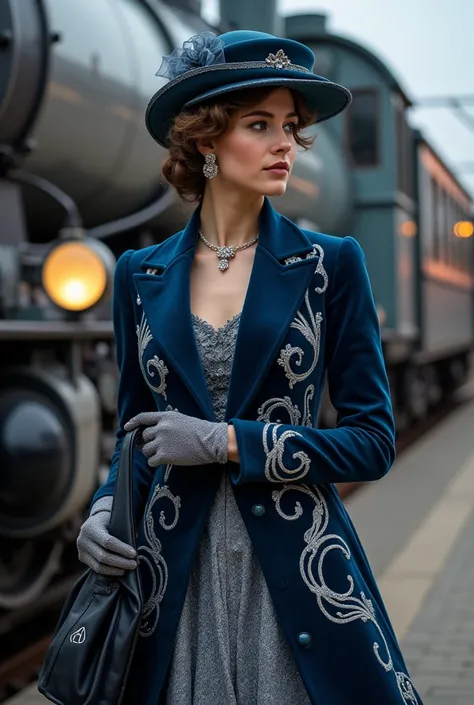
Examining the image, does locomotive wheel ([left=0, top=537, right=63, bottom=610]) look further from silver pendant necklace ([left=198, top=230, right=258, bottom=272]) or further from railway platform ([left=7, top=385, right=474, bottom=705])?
silver pendant necklace ([left=198, top=230, right=258, bottom=272])

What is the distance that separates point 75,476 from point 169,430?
2491 millimetres

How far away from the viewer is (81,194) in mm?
5457

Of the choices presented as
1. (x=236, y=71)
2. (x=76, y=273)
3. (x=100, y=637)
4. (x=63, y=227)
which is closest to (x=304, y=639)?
(x=100, y=637)

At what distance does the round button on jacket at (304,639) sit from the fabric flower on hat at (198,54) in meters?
0.94

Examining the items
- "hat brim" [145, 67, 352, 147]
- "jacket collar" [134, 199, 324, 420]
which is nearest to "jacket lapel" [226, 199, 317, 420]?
"jacket collar" [134, 199, 324, 420]

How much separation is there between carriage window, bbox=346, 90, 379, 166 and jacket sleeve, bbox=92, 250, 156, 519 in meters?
9.26

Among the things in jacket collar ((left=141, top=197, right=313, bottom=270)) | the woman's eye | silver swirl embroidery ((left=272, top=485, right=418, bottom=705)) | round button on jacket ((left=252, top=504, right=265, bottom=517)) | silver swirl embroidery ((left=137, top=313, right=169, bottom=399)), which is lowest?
silver swirl embroidery ((left=272, top=485, right=418, bottom=705))

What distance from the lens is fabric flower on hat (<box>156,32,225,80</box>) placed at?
1946 millimetres

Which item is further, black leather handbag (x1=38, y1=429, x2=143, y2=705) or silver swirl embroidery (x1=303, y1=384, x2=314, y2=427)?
silver swirl embroidery (x1=303, y1=384, x2=314, y2=427)

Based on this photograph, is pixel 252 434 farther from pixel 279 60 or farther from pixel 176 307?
pixel 279 60

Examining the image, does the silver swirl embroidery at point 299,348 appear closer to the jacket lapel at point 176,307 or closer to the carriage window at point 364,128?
the jacket lapel at point 176,307

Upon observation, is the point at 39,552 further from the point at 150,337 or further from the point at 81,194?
the point at 150,337

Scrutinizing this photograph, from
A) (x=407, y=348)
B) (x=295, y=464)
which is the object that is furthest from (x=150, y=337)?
(x=407, y=348)

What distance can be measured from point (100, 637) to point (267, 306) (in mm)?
593
